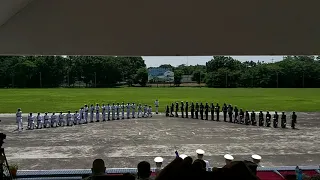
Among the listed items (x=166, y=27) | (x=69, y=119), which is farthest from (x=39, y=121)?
(x=166, y=27)

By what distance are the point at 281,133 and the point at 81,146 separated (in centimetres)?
610

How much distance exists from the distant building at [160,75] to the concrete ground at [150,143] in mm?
34712

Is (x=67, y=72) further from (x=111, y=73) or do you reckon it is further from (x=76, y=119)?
(x=76, y=119)

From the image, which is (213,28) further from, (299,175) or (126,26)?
(299,175)

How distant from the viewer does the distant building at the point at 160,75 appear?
159 ft

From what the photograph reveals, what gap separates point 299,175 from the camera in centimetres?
284

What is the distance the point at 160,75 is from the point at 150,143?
4018 cm

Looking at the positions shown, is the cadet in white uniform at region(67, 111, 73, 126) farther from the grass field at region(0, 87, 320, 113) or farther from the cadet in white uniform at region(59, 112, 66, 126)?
the grass field at region(0, 87, 320, 113)

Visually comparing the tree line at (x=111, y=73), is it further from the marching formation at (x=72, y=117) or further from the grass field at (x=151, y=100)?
the marching formation at (x=72, y=117)

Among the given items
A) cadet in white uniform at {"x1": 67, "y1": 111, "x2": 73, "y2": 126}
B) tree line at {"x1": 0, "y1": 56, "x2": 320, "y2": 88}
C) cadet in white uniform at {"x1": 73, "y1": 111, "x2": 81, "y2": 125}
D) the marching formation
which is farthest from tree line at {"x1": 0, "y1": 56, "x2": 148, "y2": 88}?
cadet in white uniform at {"x1": 67, "y1": 111, "x2": 73, "y2": 126}

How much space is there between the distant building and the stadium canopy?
44.2 m

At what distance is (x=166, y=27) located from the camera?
3592 millimetres

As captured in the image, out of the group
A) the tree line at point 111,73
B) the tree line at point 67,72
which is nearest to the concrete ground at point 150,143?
the tree line at point 67,72

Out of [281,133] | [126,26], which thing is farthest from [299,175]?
[281,133]
